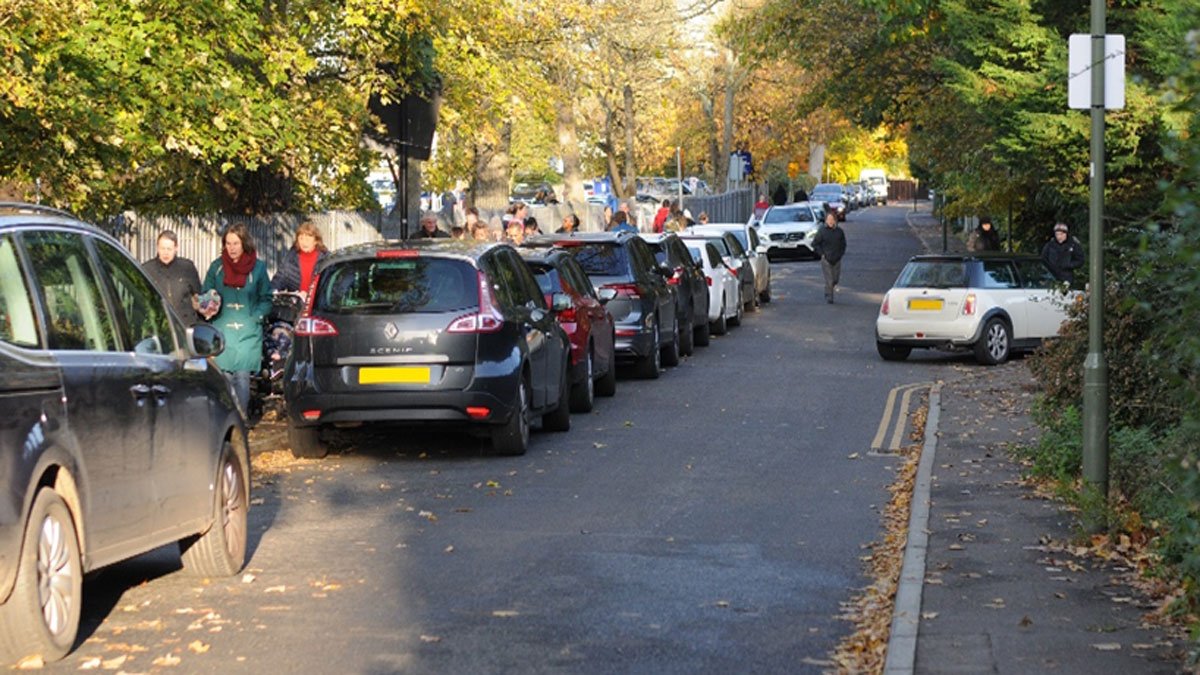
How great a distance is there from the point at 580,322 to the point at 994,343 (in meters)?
8.67

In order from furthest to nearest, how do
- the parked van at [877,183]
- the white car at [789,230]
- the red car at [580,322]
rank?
the parked van at [877,183] < the white car at [789,230] < the red car at [580,322]

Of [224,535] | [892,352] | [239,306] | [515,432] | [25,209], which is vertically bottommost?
[892,352]

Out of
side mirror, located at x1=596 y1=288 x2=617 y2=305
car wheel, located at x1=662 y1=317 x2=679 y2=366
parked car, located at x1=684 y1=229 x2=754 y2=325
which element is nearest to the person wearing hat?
car wheel, located at x1=662 y1=317 x2=679 y2=366

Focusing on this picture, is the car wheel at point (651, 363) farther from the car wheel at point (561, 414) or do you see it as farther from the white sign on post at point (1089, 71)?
the white sign on post at point (1089, 71)

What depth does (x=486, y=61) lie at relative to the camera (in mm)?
21641

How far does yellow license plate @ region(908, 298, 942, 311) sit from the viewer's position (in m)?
26.0

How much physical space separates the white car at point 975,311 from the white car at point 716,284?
4.40 m

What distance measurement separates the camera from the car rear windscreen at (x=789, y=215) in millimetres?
58531

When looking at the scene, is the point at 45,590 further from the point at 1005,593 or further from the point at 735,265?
the point at 735,265

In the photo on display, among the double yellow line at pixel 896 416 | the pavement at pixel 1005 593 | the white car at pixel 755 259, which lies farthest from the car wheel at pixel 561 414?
the white car at pixel 755 259

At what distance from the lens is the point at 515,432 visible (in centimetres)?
1563

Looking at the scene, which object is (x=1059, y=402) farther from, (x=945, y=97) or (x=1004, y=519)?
(x=945, y=97)

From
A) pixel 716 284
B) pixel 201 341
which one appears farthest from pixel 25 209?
pixel 716 284

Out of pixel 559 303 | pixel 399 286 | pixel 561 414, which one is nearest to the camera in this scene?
pixel 399 286
